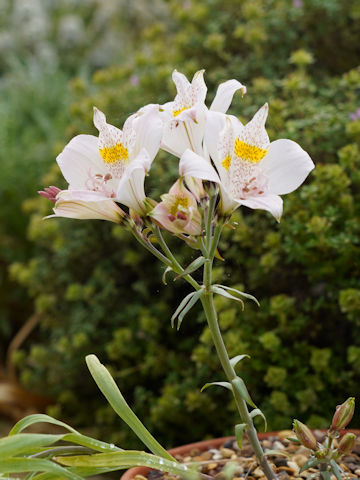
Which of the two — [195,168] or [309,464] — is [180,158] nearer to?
[195,168]

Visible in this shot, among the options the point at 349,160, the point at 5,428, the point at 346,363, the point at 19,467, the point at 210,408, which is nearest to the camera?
the point at 19,467

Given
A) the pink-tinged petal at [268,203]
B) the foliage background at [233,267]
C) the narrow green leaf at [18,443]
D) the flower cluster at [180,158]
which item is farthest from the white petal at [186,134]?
the foliage background at [233,267]

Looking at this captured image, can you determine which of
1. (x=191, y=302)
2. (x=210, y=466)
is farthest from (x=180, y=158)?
(x=210, y=466)

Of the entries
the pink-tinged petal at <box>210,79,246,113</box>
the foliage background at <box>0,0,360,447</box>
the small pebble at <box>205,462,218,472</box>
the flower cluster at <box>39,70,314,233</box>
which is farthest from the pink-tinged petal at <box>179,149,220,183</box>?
the foliage background at <box>0,0,360,447</box>

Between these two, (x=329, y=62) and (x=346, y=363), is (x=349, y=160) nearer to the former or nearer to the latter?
(x=346, y=363)

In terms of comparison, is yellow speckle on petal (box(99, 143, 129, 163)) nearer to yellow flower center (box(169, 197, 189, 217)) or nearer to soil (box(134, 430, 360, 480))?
yellow flower center (box(169, 197, 189, 217))

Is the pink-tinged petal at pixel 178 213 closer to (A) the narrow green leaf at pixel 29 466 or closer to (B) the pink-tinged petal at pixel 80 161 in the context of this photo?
(B) the pink-tinged petal at pixel 80 161

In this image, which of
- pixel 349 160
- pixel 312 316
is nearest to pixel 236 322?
pixel 312 316
